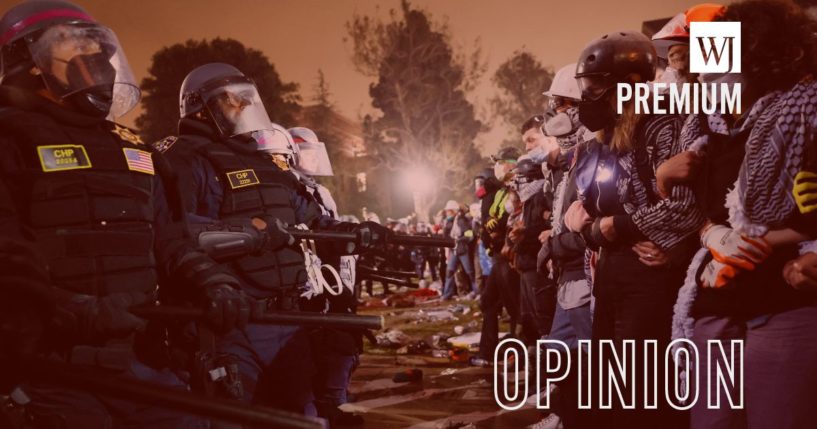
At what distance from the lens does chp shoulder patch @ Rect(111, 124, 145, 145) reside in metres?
3.14

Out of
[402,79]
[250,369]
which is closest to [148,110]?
[402,79]

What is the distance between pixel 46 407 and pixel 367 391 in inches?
217

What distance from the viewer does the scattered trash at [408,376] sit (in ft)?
26.9

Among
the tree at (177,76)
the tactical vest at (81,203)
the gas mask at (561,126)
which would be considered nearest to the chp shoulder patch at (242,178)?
the tactical vest at (81,203)

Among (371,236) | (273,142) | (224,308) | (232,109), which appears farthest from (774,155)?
(273,142)

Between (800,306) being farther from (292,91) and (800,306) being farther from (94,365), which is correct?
(292,91)

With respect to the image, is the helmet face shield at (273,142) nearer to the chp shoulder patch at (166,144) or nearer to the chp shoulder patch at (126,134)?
the chp shoulder patch at (166,144)

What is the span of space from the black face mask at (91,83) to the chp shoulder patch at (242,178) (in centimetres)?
159

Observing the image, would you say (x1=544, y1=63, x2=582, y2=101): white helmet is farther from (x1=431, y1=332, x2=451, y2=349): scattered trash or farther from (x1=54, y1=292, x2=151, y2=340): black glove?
(x1=431, y1=332, x2=451, y2=349): scattered trash

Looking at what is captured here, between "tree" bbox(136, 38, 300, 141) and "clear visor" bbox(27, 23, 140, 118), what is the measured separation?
3379 cm

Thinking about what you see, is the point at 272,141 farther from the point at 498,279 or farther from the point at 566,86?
the point at 498,279

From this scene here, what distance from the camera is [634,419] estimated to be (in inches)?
139

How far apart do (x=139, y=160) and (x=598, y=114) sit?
240 cm

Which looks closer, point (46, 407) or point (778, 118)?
point (46, 407)
